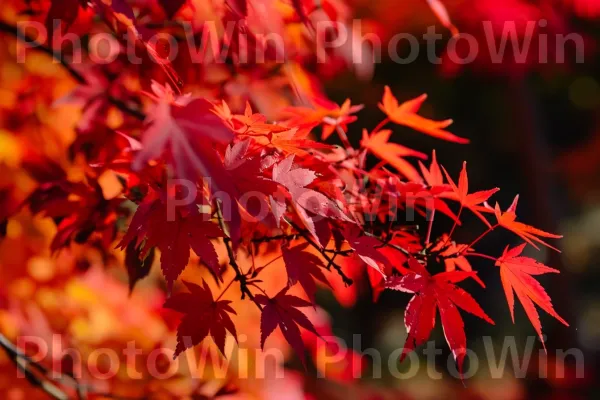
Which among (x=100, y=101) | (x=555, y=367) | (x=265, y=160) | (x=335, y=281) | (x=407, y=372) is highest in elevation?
(x=100, y=101)

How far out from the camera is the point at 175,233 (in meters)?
0.68

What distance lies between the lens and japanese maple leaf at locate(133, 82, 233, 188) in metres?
0.49

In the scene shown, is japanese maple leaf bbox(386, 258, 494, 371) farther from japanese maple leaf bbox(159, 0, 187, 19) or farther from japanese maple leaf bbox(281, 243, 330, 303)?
japanese maple leaf bbox(159, 0, 187, 19)

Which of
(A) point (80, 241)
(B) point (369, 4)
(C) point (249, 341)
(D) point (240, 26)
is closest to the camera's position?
(D) point (240, 26)

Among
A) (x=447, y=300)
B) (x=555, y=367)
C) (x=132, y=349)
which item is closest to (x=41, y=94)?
(x=132, y=349)

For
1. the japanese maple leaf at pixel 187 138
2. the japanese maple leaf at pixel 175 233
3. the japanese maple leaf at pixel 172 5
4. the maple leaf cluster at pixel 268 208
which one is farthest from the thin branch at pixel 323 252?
the japanese maple leaf at pixel 172 5

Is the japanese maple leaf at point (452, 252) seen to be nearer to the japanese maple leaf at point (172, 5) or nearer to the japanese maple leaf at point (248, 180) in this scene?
the japanese maple leaf at point (248, 180)

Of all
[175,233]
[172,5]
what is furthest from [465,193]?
[172,5]

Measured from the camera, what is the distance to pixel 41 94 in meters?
1.82

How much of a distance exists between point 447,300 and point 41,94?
4.99 feet

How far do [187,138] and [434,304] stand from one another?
352mm

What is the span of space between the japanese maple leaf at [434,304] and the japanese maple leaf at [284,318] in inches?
4.7

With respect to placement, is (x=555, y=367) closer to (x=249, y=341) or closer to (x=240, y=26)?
(x=249, y=341)

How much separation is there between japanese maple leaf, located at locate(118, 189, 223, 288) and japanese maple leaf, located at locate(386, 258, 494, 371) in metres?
0.21
